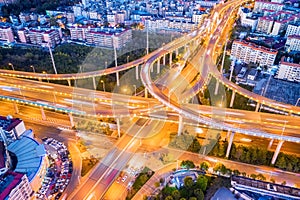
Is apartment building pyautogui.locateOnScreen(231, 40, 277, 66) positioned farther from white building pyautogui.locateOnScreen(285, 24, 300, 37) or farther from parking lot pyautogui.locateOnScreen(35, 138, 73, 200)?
parking lot pyautogui.locateOnScreen(35, 138, 73, 200)

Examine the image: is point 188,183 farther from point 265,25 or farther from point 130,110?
point 265,25

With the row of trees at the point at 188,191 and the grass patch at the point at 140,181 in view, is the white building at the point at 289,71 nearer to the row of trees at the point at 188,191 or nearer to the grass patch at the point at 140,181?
the row of trees at the point at 188,191

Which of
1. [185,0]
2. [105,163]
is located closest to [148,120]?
[105,163]

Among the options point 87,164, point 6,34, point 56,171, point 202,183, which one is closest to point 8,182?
point 56,171

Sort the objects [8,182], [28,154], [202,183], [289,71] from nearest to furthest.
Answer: [8,182] → [202,183] → [28,154] → [289,71]

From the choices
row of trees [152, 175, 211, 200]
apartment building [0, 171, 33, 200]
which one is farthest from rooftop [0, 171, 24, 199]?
row of trees [152, 175, 211, 200]
